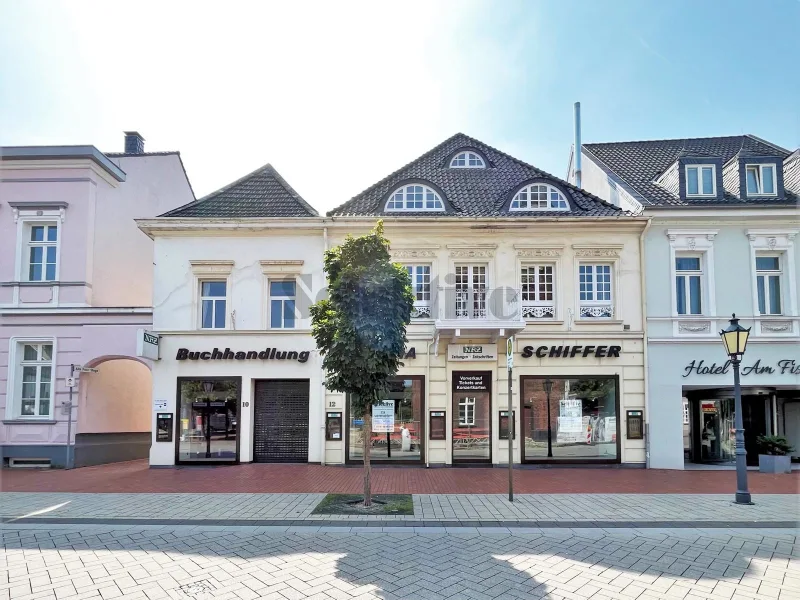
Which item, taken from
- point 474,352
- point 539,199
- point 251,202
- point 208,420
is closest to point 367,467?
point 474,352

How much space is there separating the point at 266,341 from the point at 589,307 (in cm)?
977

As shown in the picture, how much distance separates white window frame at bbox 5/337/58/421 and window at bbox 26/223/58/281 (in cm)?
197

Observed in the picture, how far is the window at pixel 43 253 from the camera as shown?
1664 cm

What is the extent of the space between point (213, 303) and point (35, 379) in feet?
20.0

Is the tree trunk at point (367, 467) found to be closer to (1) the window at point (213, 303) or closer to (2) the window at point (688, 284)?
(1) the window at point (213, 303)

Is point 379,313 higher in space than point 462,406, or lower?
higher

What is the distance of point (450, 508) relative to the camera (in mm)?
9828

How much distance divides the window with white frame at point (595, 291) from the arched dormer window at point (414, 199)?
4.86m

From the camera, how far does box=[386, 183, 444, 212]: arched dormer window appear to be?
16531 mm

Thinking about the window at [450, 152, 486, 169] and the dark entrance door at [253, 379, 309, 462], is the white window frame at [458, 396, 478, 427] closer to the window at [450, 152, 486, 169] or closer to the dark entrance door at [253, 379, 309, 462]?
the dark entrance door at [253, 379, 309, 462]

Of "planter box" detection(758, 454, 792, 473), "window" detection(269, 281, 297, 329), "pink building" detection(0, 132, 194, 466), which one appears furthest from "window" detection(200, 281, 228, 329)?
"planter box" detection(758, 454, 792, 473)

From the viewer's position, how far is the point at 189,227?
52.5 ft

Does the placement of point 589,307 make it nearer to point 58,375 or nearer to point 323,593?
point 323,593

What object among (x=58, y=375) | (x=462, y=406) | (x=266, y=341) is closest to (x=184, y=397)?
(x=266, y=341)
